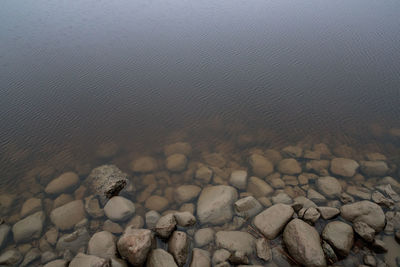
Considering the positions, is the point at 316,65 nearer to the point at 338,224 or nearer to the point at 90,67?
the point at 338,224

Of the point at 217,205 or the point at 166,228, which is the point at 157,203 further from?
the point at 217,205

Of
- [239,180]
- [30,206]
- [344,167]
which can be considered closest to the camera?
[30,206]

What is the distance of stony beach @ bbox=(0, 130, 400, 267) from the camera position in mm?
4633

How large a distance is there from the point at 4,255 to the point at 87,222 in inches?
61.9

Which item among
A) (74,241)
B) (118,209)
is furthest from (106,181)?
(74,241)

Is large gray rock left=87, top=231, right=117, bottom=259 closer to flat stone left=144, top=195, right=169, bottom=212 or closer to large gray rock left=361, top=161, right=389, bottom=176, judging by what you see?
flat stone left=144, top=195, right=169, bottom=212

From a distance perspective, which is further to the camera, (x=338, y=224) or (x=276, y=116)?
(x=276, y=116)

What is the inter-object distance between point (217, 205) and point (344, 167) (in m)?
3.68

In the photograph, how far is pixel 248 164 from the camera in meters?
7.29

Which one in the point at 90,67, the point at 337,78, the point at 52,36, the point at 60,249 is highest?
the point at 52,36

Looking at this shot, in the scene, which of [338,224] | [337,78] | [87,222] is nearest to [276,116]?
[337,78]

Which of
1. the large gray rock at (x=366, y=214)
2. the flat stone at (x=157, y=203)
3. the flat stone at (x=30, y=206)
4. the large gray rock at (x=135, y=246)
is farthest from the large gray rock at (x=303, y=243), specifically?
the flat stone at (x=30, y=206)

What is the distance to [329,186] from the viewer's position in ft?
20.0

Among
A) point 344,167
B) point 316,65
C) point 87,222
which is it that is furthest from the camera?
point 316,65
